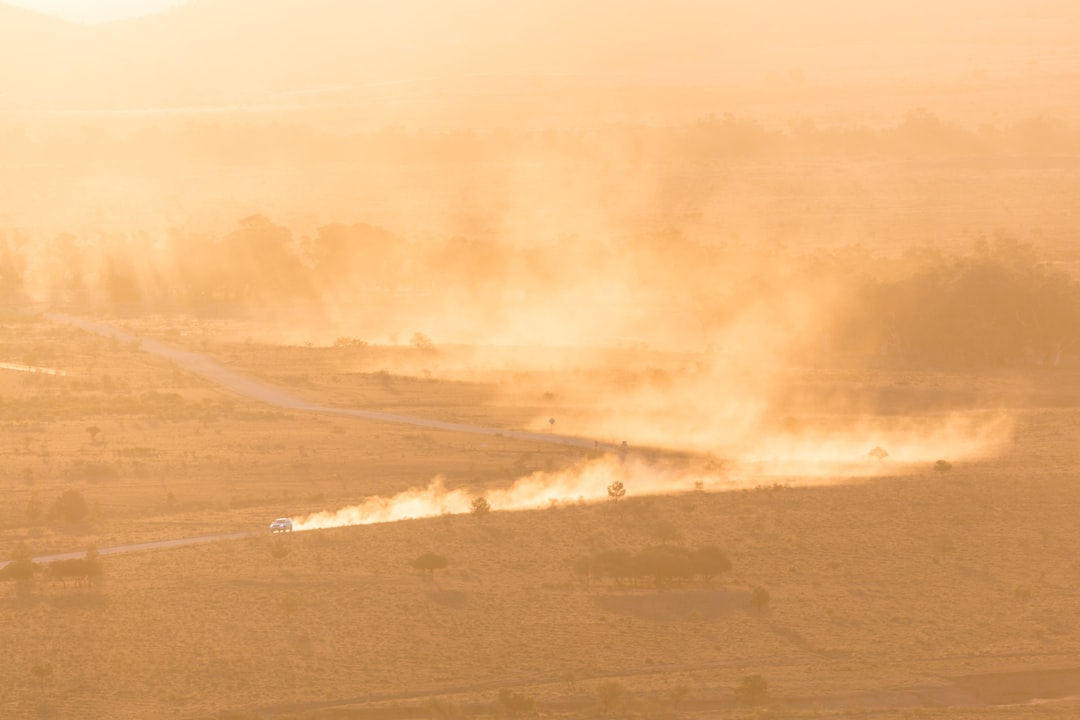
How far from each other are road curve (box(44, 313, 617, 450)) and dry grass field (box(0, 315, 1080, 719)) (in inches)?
77.4

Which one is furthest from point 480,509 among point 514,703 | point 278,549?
point 514,703

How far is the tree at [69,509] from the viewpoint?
5509cm

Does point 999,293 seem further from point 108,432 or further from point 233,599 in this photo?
point 233,599

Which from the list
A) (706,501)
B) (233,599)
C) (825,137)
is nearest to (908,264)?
(706,501)

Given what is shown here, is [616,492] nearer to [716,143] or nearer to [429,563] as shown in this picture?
[429,563]

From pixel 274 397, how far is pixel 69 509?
22816mm

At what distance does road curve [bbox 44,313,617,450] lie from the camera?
68.6 meters

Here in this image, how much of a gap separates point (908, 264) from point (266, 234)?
50.1 m

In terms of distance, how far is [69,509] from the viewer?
5534 cm

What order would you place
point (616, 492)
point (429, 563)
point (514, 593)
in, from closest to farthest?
point (514, 593) → point (429, 563) → point (616, 492)

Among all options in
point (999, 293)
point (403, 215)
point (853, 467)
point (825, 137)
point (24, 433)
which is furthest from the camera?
point (825, 137)

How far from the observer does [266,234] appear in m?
120

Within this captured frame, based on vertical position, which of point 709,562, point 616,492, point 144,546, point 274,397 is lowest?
point 709,562

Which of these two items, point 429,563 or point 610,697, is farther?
point 429,563
